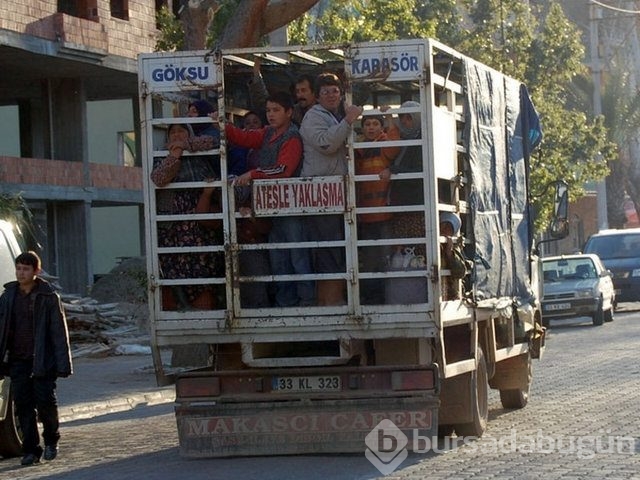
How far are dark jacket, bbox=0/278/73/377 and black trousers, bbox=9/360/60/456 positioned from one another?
0.48ft

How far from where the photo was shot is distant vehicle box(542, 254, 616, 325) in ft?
109

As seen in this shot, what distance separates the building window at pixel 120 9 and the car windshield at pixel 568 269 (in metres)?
13.5

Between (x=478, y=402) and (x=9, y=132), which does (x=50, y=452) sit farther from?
(x=9, y=132)

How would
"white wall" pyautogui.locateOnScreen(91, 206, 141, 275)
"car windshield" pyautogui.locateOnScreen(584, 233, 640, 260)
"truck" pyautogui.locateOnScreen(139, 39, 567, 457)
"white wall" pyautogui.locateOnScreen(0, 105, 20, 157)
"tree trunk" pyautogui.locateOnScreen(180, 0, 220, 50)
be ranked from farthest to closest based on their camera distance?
"white wall" pyautogui.locateOnScreen(91, 206, 141, 275)
"white wall" pyautogui.locateOnScreen(0, 105, 20, 157)
"car windshield" pyautogui.locateOnScreen(584, 233, 640, 260)
"tree trunk" pyautogui.locateOnScreen(180, 0, 220, 50)
"truck" pyautogui.locateOnScreen(139, 39, 567, 457)

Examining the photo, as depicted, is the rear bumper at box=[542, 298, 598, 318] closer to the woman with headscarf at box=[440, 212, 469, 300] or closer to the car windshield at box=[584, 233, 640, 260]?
the car windshield at box=[584, 233, 640, 260]

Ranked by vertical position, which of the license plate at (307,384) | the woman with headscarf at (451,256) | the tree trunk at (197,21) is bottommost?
the license plate at (307,384)

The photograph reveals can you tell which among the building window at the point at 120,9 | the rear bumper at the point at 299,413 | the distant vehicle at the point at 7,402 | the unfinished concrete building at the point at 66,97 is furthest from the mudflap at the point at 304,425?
the building window at the point at 120,9

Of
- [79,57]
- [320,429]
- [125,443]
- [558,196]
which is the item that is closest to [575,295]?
[79,57]

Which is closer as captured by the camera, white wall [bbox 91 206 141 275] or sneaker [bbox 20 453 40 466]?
sneaker [bbox 20 453 40 466]

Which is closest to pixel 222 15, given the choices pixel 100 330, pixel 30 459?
pixel 100 330

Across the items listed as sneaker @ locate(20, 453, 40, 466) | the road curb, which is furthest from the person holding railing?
the road curb

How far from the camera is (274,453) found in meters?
11.7

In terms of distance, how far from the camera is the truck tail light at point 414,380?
11.5 metres

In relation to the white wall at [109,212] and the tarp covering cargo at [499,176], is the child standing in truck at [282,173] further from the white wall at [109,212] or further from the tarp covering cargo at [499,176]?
the white wall at [109,212]
